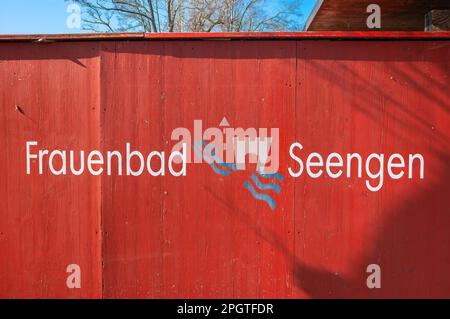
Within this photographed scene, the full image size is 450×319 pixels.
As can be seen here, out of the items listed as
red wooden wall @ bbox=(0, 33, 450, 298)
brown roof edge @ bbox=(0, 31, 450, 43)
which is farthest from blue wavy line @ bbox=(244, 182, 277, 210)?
brown roof edge @ bbox=(0, 31, 450, 43)

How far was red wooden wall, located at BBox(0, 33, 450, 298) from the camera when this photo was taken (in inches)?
105

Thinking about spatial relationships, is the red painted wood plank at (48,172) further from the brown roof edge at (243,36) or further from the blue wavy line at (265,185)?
the blue wavy line at (265,185)

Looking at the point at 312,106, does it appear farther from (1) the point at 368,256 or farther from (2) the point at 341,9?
(2) the point at 341,9

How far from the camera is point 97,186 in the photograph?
9.05 feet

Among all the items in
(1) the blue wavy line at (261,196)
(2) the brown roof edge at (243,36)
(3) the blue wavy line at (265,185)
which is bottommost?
(1) the blue wavy line at (261,196)

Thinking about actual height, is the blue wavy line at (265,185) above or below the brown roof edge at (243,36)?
below

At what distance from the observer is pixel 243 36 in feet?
8.69

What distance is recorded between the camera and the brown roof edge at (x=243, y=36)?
261 cm

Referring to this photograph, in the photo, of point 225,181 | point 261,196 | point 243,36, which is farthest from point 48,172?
point 243,36

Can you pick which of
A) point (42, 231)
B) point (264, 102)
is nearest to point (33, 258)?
point (42, 231)

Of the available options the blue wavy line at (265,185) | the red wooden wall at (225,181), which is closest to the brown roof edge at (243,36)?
the red wooden wall at (225,181)

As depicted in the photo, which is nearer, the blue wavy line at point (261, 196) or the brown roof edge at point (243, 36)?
the brown roof edge at point (243, 36)

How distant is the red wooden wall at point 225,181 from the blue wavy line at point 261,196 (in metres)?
0.04

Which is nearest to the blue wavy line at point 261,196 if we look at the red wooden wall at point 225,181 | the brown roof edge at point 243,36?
the red wooden wall at point 225,181
